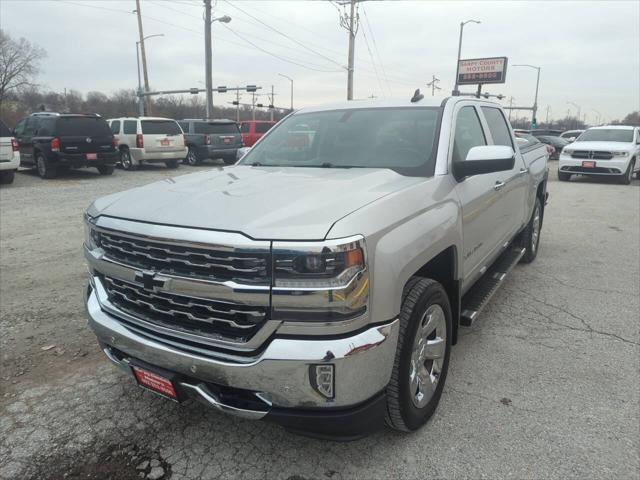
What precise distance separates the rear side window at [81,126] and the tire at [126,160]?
245 cm

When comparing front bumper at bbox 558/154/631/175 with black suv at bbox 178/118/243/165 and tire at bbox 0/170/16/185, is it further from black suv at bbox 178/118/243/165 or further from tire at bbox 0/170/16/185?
tire at bbox 0/170/16/185

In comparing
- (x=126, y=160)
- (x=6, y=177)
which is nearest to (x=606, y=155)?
(x=126, y=160)

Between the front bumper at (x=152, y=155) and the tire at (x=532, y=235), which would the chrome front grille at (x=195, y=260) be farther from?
the front bumper at (x=152, y=155)

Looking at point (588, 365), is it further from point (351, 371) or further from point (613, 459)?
point (351, 371)

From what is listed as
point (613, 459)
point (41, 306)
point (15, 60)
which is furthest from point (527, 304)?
point (15, 60)

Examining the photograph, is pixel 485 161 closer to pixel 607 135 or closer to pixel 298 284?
pixel 298 284

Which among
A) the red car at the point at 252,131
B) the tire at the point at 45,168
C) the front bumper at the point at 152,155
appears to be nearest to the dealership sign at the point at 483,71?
the red car at the point at 252,131

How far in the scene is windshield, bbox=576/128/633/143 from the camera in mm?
15531

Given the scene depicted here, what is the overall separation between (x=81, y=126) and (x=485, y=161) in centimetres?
1400

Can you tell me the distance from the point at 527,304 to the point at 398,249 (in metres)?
3.01

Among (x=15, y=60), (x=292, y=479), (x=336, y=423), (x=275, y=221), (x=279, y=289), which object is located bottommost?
(x=292, y=479)

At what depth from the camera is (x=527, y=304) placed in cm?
468

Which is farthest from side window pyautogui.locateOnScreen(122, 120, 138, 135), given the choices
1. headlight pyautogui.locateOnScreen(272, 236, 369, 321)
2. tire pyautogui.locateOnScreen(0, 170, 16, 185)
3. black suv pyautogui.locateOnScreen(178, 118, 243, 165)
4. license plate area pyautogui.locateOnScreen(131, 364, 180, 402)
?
headlight pyautogui.locateOnScreen(272, 236, 369, 321)

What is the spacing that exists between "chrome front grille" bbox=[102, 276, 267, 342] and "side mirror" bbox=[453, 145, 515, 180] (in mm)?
1712
